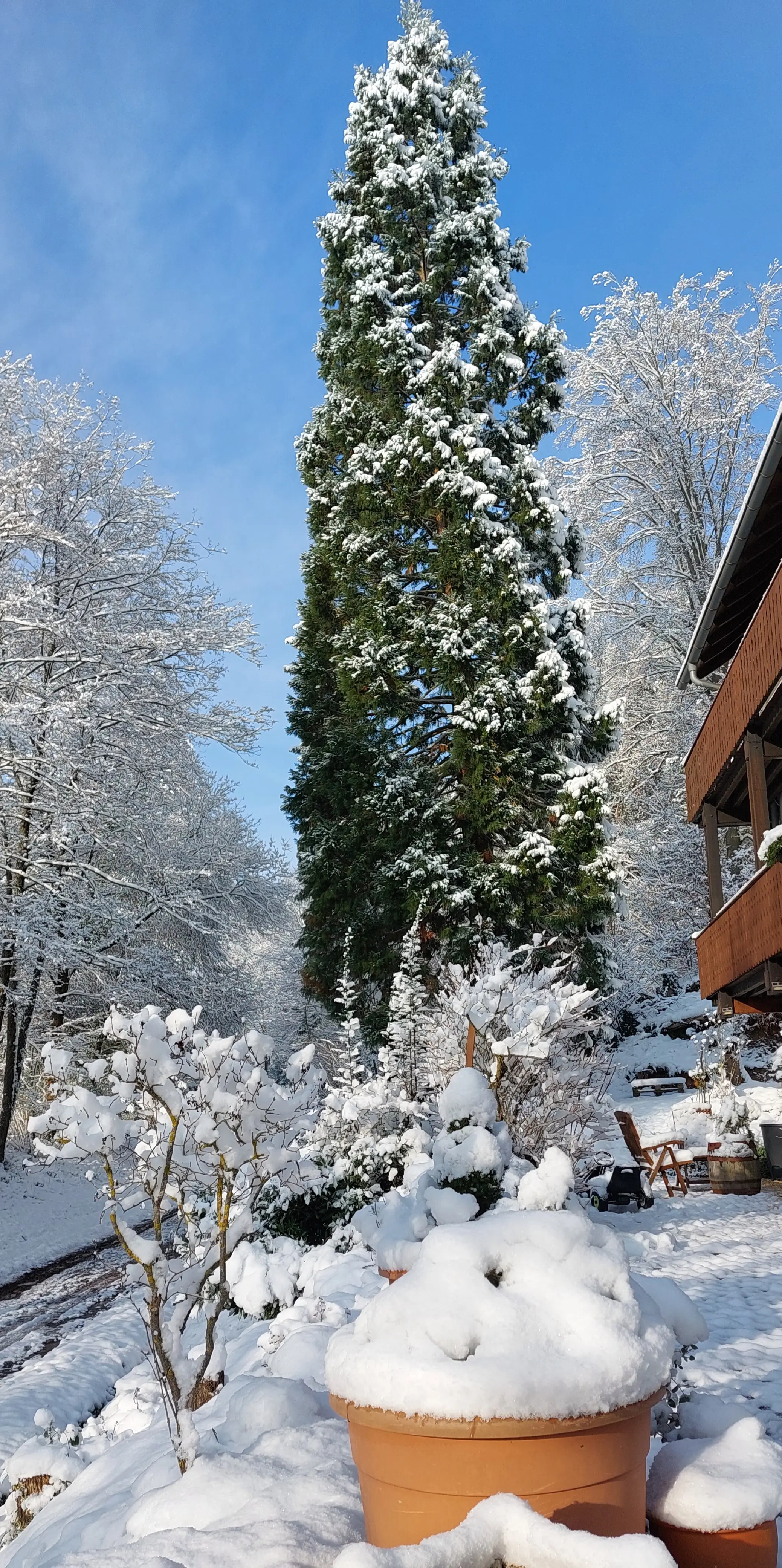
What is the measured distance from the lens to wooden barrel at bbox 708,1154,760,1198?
1266 cm

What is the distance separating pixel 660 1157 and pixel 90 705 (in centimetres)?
1026

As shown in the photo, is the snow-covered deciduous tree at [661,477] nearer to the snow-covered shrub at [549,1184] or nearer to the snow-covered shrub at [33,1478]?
the snow-covered shrub at [33,1478]

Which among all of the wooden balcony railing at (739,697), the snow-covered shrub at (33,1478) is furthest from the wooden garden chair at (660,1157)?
the snow-covered shrub at (33,1478)

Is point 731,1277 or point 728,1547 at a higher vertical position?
point 728,1547

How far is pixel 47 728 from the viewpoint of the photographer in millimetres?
14875

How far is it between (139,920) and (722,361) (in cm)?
1645

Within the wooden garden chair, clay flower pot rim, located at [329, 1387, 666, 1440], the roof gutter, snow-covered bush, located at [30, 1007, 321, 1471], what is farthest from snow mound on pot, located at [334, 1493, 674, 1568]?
the wooden garden chair

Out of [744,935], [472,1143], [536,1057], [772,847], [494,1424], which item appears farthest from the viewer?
[744,935]

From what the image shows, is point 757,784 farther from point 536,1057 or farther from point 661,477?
point 661,477

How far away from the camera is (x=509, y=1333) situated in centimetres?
225

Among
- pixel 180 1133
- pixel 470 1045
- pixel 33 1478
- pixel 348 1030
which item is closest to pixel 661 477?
pixel 348 1030

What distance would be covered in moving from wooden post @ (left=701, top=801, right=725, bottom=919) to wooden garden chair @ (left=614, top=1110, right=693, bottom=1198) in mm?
2884

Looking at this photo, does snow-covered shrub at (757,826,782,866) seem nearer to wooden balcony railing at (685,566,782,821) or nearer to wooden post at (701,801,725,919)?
wooden balcony railing at (685,566,782,821)

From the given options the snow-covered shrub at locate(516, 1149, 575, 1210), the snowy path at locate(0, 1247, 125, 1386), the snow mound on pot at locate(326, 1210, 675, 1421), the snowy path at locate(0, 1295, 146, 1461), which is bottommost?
the snowy path at locate(0, 1247, 125, 1386)
